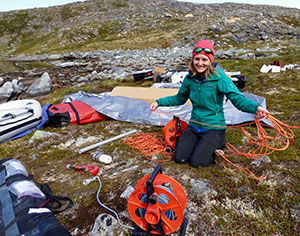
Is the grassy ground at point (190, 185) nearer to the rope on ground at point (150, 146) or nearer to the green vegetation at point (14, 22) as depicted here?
the rope on ground at point (150, 146)

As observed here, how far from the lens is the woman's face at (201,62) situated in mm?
3754

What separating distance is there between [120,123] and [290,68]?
9233mm

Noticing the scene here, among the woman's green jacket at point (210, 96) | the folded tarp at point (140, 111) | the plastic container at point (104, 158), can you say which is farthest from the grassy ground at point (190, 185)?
Answer: the woman's green jacket at point (210, 96)

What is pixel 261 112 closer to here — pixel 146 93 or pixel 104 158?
pixel 104 158

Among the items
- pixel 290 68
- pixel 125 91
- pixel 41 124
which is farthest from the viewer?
pixel 290 68

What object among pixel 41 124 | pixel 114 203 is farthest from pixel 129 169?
pixel 41 124

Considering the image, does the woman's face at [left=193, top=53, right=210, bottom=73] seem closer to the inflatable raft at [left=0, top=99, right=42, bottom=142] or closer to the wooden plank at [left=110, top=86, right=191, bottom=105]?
the wooden plank at [left=110, top=86, right=191, bottom=105]

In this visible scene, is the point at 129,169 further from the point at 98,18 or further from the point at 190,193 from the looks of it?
the point at 98,18

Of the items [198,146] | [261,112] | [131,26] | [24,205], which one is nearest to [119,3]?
[131,26]

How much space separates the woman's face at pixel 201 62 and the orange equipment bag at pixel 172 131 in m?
1.14

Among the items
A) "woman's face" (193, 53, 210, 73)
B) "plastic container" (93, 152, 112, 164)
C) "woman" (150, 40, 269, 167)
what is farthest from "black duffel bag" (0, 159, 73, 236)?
"woman's face" (193, 53, 210, 73)

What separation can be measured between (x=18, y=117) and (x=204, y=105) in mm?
4758

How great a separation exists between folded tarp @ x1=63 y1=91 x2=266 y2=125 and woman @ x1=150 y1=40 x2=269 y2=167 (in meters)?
1.88

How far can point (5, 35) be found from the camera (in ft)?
233
